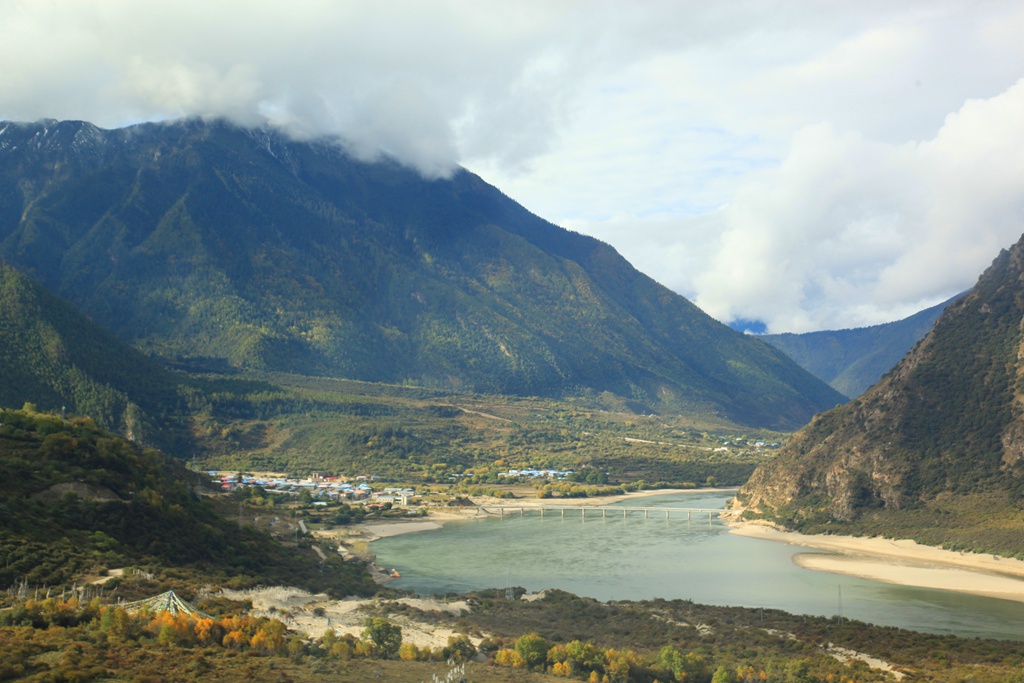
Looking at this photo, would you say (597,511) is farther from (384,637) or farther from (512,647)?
(384,637)

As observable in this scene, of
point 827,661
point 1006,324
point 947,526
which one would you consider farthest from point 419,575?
point 1006,324

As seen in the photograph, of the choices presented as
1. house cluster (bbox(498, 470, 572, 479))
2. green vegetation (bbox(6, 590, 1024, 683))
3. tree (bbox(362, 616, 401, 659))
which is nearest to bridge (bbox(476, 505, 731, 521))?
house cluster (bbox(498, 470, 572, 479))

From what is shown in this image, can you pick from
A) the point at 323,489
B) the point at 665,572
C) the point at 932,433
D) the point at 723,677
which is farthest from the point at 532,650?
the point at 323,489

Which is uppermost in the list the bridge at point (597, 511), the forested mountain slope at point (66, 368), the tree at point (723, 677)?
the forested mountain slope at point (66, 368)

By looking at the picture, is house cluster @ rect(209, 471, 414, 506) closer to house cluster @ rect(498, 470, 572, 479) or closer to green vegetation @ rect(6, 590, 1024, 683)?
house cluster @ rect(498, 470, 572, 479)

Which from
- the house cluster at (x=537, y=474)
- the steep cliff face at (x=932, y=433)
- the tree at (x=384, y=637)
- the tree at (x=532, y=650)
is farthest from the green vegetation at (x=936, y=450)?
the tree at (x=384, y=637)

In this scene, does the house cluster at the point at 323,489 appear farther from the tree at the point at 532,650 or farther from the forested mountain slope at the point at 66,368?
the tree at the point at 532,650
